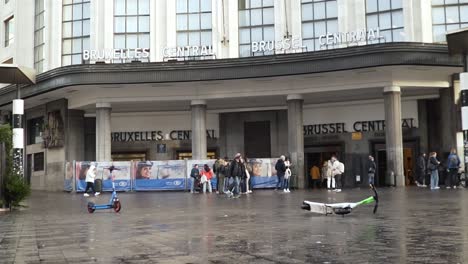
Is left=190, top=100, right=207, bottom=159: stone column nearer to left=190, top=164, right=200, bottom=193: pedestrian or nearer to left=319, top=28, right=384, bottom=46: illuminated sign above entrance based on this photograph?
left=190, top=164, right=200, bottom=193: pedestrian

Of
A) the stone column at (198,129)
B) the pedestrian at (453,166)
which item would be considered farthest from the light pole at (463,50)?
the stone column at (198,129)

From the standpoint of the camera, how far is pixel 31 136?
43.4 meters


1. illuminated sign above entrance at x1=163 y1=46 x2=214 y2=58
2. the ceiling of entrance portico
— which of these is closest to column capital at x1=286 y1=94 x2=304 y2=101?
the ceiling of entrance portico

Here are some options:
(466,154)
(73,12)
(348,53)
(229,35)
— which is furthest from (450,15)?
(73,12)

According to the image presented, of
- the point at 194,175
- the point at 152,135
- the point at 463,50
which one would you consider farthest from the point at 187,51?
the point at 463,50

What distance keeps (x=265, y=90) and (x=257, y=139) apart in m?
5.89

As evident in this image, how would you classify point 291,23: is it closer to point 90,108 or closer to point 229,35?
point 229,35

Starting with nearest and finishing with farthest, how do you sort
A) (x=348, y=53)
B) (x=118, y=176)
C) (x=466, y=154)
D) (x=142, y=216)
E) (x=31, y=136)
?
(x=142, y=216)
(x=466, y=154)
(x=348, y=53)
(x=118, y=176)
(x=31, y=136)

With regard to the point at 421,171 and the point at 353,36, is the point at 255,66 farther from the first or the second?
the point at 421,171

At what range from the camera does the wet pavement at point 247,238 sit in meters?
7.28

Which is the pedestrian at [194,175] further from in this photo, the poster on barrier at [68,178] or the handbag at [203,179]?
the poster on barrier at [68,178]

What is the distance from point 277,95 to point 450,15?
1086cm

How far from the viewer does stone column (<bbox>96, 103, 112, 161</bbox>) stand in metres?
35.0

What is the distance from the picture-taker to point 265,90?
113ft
